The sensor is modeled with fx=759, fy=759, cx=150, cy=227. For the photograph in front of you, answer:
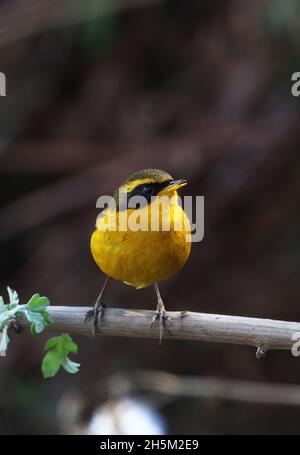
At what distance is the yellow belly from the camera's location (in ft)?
11.8

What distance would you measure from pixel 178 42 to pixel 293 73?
104 centimetres

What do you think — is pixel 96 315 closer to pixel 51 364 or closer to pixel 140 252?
pixel 140 252

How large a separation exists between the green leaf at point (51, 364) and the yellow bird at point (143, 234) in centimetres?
57

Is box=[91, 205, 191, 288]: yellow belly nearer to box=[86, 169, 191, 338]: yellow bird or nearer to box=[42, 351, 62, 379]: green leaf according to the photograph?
box=[86, 169, 191, 338]: yellow bird

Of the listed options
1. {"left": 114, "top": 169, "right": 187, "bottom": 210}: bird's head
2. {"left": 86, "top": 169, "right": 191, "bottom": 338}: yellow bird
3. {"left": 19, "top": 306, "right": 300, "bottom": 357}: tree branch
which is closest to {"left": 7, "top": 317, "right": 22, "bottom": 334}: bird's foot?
{"left": 19, "top": 306, "right": 300, "bottom": 357}: tree branch

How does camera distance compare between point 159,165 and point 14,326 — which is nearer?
point 14,326

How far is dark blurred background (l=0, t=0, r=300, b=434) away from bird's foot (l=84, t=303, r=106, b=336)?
284 cm

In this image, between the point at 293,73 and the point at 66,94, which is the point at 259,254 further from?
the point at 66,94

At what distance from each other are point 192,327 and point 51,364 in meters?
0.61

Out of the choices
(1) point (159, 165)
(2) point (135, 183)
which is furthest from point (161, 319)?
(1) point (159, 165)

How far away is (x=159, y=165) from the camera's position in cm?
632

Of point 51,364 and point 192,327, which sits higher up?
point 192,327

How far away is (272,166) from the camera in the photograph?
20.6 ft

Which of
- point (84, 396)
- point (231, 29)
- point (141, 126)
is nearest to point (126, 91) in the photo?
point (141, 126)
